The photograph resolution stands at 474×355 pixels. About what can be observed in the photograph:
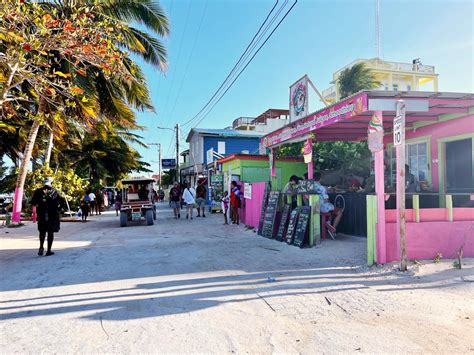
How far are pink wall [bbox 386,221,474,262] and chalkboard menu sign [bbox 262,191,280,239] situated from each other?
13.7ft

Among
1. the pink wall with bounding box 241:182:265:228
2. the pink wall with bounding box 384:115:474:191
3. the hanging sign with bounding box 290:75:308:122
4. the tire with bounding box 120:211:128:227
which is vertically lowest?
the tire with bounding box 120:211:128:227

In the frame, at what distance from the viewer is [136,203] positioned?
16.2 m

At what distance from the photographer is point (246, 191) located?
47.2ft

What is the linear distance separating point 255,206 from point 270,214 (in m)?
2.30

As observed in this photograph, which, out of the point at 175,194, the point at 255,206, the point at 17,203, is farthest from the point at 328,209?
the point at 17,203

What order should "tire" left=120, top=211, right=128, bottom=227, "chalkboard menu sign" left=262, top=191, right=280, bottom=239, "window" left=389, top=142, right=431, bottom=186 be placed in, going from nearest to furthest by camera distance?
"chalkboard menu sign" left=262, top=191, right=280, bottom=239 → "window" left=389, top=142, right=431, bottom=186 → "tire" left=120, top=211, right=128, bottom=227

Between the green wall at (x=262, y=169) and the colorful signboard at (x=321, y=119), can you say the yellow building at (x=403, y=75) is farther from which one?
the colorful signboard at (x=321, y=119)

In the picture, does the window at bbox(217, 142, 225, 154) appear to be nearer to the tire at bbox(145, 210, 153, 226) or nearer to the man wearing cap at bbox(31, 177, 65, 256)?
the tire at bbox(145, 210, 153, 226)

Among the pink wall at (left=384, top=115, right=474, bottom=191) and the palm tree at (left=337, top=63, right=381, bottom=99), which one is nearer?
the pink wall at (left=384, top=115, right=474, bottom=191)

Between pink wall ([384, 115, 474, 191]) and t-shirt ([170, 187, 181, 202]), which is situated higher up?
pink wall ([384, 115, 474, 191])

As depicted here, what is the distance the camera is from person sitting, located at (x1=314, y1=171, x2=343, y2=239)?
31.5 ft

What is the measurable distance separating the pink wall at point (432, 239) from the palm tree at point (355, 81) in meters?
13.4

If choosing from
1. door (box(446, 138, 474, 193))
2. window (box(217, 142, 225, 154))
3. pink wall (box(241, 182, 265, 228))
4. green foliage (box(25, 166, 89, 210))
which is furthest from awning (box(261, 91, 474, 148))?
window (box(217, 142, 225, 154))

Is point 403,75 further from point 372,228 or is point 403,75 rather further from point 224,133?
point 372,228
